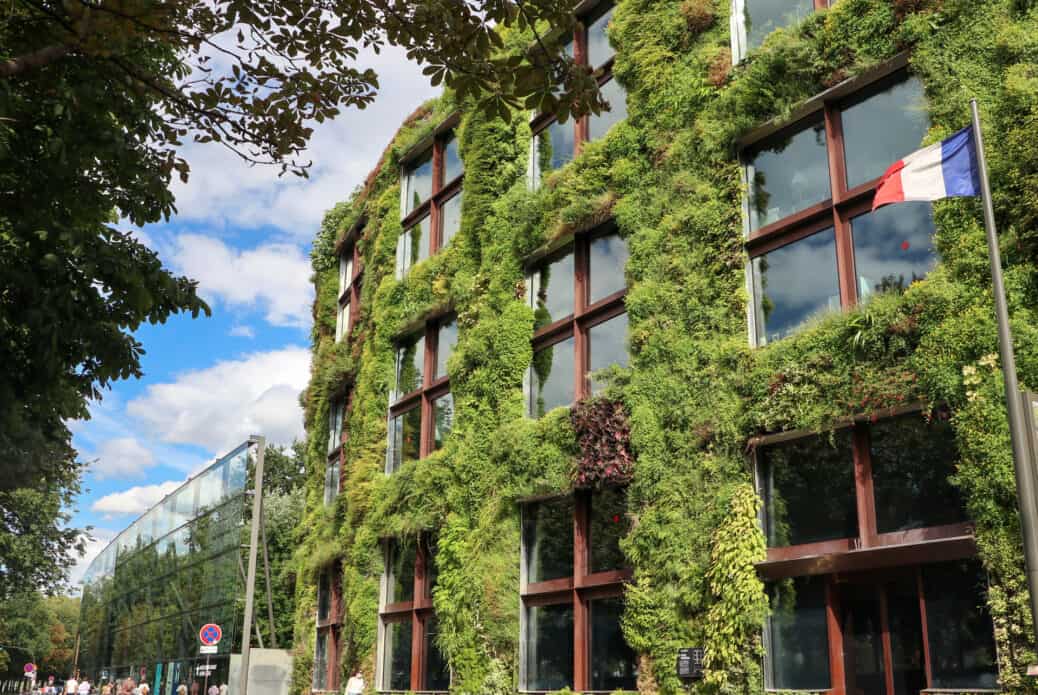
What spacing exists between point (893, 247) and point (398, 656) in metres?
15.3

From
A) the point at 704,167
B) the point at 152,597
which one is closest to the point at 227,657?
the point at 152,597

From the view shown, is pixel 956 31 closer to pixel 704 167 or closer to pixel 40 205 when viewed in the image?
pixel 704 167

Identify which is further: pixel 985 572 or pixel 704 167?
pixel 704 167

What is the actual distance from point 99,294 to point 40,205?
1129mm

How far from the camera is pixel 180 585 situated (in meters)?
51.1

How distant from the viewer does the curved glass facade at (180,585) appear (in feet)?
146

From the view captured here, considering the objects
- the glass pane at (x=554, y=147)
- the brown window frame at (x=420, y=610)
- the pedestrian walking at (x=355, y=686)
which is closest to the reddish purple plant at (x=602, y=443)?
the glass pane at (x=554, y=147)

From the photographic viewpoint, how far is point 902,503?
42.4 feet

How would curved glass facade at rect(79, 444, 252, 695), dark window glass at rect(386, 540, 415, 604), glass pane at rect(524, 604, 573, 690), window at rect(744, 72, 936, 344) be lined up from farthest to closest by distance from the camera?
curved glass facade at rect(79, 444, 252, 695)
dark window glass at rect(386, 540, 415, 604)
glass pane at rect(524, 604, 573, 690)
window at rect(744, 72, 936, 344)

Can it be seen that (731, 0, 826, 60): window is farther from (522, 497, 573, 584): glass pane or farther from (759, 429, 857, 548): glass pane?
(522, 497, 573, 584): glass pane

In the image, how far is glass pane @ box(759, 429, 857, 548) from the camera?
13641 mm

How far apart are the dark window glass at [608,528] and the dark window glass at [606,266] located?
3710mm

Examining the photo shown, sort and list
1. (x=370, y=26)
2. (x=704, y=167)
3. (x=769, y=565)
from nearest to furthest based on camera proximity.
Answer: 1. (x=370, y=26)
2. (x=769, y=565)
3. (x=704, y=167)

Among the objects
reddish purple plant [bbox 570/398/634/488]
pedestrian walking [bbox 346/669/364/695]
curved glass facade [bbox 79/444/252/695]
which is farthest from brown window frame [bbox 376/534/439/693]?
curved glass facade [bbox 79/444/252/695]
